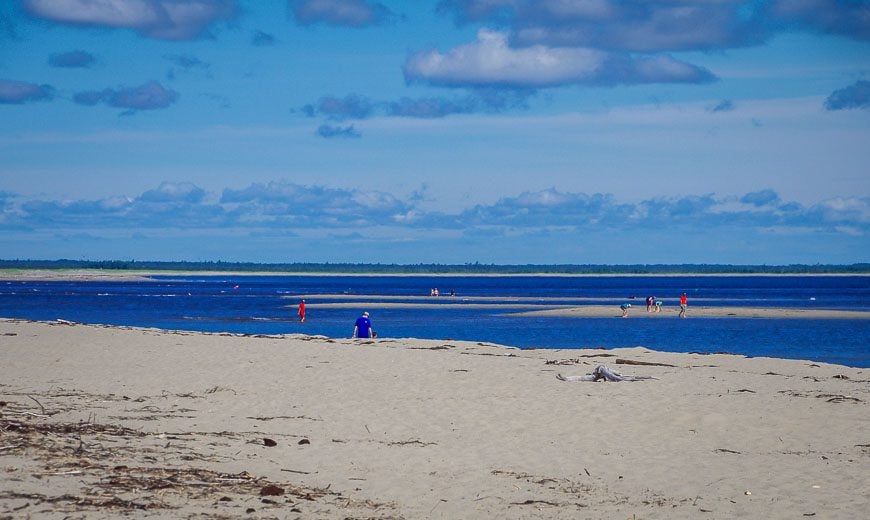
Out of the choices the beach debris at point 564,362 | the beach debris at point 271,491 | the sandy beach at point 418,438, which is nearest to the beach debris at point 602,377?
the sandy beach at point 418,438

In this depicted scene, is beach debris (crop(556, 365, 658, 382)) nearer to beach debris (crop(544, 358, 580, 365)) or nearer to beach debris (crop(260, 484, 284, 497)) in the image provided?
beach debris (crop(544, 358, 580, 365))

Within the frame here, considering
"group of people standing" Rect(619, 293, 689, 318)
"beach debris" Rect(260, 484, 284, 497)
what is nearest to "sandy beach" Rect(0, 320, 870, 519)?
"beach debris" Rect(260, 484, 284, 497)

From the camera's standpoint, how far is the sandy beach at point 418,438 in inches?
387

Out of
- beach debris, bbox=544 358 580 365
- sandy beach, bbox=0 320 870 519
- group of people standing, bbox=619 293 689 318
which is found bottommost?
sandy beach, bbox=0 320 870 519

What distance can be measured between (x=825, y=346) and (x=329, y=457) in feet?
106

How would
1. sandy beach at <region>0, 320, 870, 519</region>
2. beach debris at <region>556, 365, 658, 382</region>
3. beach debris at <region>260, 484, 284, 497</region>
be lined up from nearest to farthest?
beach debris at <region>260, 484, 284, 497</region> → sandy beach at <region>0, 320, 870, 519</region> → beach debris at <region>556, 365, 658, 382</region>

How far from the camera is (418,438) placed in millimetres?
13977

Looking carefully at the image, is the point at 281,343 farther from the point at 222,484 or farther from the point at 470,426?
the point at 222,484

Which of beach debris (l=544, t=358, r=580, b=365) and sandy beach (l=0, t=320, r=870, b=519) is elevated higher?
beach debris (l=544, t=358, r=580, b=365)

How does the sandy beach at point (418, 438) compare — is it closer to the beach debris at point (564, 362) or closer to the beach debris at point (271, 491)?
the beach debris at point (271, 491)

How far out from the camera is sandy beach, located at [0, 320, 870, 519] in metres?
9.83

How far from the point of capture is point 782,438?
14.4m

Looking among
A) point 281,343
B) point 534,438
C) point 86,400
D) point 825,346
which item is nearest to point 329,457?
point 534,438

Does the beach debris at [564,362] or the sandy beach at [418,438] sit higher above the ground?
the beach debris at [564,362]
